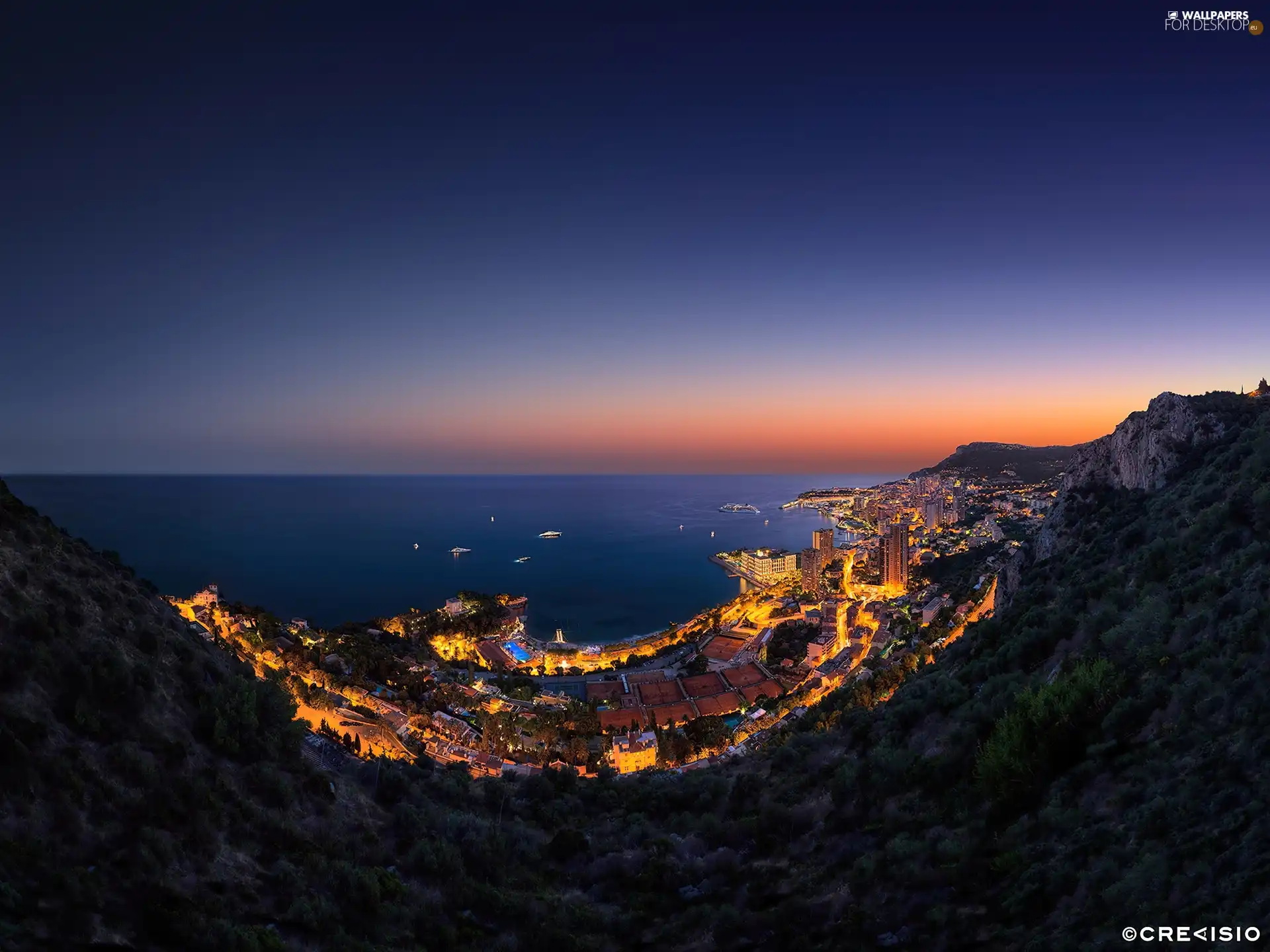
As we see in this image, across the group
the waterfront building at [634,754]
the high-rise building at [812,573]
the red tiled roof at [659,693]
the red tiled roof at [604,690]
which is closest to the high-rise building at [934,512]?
the high-rise building at [812,573]

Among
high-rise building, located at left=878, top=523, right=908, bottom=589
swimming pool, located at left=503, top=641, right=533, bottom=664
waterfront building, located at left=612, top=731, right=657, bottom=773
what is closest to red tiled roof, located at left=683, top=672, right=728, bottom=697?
waterfront building, located at left=612, top=731, right=657, bottom=773

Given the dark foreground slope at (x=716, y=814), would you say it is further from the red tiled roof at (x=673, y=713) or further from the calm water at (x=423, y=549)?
the calm water at (x=423, y=549)

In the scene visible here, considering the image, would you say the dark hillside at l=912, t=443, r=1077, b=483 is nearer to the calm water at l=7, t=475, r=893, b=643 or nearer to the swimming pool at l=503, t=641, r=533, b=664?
the calm water at l=7, t=475, r=893, b=643

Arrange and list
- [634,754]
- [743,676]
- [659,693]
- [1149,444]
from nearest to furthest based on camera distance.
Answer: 1. [1149,444]
2. [634,754]
3. [659,693]
4. [743,676]

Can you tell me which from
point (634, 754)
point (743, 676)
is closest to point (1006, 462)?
point (743, 676)

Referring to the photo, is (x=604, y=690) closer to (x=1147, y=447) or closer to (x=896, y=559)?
(x=1147, y=447)

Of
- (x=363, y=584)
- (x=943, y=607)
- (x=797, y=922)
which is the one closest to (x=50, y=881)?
(x=797, y=922)
